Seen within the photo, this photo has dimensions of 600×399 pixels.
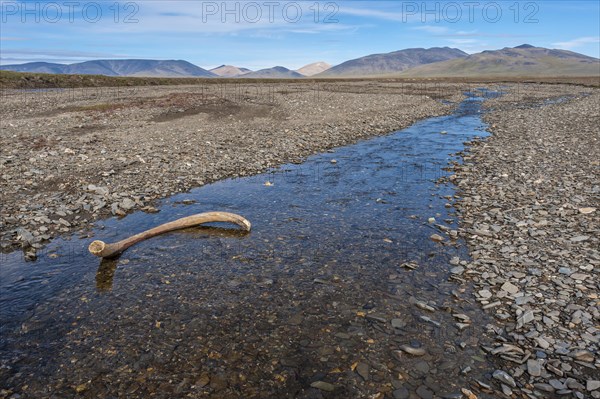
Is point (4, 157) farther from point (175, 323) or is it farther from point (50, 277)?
point (175, 323)

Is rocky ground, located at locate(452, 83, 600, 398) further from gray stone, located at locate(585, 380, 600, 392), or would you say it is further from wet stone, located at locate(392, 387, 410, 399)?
wet stone, located at locate(392, 387, 410, 399)

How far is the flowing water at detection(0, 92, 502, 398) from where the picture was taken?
6.39 meters

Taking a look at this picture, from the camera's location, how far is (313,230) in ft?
40.5

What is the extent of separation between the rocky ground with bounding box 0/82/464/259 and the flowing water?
1841 mm

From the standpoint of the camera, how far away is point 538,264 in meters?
9.38

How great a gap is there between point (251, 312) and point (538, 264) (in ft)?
23.0

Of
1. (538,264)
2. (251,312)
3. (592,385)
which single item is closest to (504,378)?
(592,385)

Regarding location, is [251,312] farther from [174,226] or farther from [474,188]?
[474,188]

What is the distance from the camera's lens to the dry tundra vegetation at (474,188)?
699cm

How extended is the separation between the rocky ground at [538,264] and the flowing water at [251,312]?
60 centimetres

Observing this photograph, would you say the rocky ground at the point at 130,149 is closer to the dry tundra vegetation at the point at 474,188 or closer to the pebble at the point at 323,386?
the dry tundra vegetation at the point at 474,188

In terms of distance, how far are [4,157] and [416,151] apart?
74.9ft

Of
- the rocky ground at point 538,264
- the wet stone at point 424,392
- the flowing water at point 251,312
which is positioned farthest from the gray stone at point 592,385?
the wet stone at point 424,392

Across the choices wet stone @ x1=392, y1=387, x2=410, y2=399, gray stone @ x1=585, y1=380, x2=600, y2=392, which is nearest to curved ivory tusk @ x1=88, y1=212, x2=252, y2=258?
wet stone @ x1=392, y1=387, x2=410, y2=399
